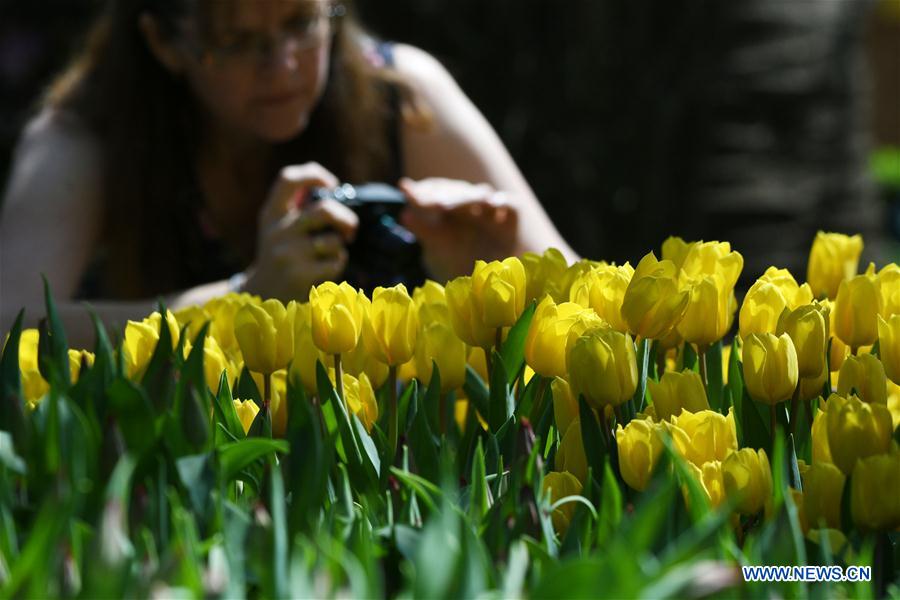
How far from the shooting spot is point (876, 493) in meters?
0.85

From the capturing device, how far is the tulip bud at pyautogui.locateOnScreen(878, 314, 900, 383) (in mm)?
1032

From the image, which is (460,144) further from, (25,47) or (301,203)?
(25,47)

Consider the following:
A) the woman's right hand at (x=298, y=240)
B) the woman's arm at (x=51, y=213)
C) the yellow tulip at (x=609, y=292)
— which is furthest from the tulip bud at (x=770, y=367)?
the woman's arm at (x=51, y=213)

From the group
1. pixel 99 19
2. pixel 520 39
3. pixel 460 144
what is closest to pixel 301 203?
pixel 460 144

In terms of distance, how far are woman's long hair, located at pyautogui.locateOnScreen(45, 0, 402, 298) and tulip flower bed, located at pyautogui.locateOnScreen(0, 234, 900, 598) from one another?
1542 mm

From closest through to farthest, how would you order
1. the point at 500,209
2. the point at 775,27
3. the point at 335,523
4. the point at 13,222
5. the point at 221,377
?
the point at 335,523, the point at 221,377, the point at 500,209, the point at 13,222, the point at 775,27

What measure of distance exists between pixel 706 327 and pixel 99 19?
2.15 meters

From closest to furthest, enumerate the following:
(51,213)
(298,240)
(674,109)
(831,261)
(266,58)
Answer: (831,261)
(298,240)
(266,58)
(51,213)
(674,109)

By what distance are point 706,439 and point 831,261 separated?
1.55 ft

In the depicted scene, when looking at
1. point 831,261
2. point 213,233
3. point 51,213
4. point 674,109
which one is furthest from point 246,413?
point 674,109


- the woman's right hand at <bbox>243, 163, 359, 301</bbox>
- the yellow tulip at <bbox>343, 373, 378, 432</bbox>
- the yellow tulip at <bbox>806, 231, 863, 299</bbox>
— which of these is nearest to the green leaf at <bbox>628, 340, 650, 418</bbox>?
the yellow tulip at <bbox>343, 373, 378, 432</bbox>

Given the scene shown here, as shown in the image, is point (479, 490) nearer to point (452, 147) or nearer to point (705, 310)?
point (705, 310)

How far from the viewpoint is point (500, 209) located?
210 cm

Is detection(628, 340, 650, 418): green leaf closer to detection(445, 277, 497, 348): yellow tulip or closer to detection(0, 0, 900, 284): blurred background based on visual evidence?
detection(445, 277, 497, 348): yellow tulip
